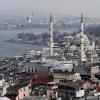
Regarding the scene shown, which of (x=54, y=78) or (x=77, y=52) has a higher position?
(x=77, y=52)

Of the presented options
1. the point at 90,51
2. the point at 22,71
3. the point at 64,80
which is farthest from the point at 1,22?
the point at 64,80

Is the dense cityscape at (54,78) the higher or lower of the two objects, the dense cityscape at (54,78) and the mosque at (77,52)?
the lower

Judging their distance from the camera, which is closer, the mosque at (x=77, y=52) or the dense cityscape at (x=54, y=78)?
the dense cityscape at (x=54, y=78)

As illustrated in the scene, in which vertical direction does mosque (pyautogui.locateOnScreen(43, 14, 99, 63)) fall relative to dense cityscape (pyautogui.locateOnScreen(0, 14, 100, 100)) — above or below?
above

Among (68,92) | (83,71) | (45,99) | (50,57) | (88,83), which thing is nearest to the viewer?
(45,99)

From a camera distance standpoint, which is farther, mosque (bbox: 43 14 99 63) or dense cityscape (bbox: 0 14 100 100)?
mosque (bbox: 43 14 99 63)

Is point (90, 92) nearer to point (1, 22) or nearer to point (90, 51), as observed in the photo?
point (90, 51)

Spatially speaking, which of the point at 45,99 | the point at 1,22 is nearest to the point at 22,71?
the point at 45,99

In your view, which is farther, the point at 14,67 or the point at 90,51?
the point at 90,51

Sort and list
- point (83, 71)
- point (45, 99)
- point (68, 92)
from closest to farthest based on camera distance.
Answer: point (45, 99) < point (68, 92) < point (83, 71)

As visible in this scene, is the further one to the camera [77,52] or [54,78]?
[77,52]
